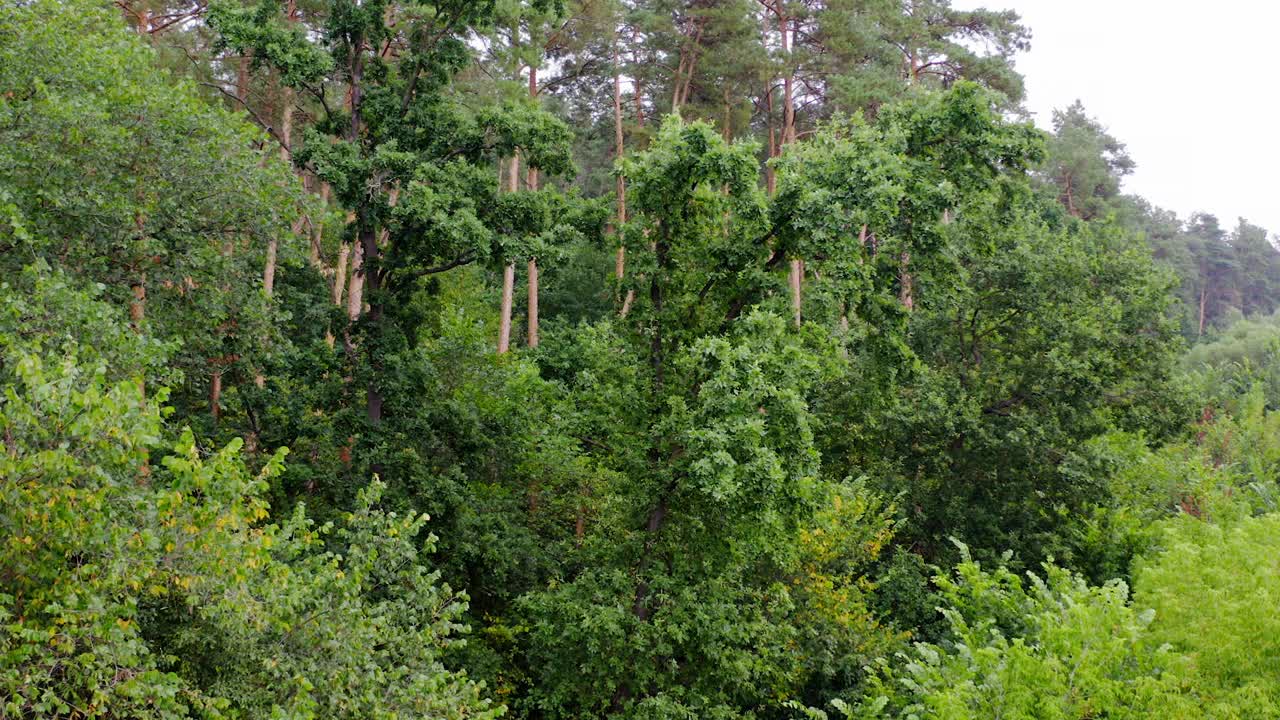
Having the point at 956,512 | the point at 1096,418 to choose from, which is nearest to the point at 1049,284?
the point at 1096,418

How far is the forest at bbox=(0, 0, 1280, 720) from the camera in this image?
780 cm

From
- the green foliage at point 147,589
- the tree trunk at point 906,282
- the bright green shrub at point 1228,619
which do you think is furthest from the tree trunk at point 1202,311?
the green foliage at point 147,589

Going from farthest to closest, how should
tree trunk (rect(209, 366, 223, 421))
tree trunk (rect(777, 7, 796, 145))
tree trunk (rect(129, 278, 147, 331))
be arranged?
1. tree trunk (rect(777, 7, 796, 145))
2. tree trunk (rect(209, 366, 223, 421))
3. tree trunk (rect(129, 278, 147, 331))

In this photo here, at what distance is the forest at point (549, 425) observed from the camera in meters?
7.80

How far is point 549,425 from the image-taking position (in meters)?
17.8

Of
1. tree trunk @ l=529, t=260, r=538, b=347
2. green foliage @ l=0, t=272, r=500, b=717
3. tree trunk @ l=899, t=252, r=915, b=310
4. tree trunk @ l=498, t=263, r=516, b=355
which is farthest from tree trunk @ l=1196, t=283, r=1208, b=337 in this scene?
green foliage @ l=0, t=272, r=500, b=717

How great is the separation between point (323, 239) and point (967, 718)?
2723 centimetres

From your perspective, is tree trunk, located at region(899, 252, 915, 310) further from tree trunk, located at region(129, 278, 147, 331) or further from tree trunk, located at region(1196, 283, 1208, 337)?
tree trunk, located at region(1196, 283, 1208, 337)

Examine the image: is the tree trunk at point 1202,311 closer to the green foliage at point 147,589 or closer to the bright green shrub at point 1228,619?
the bright green shrub at point 1228,619

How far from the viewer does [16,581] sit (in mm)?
6863

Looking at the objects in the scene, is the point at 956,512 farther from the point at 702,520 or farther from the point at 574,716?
the point at 574,716

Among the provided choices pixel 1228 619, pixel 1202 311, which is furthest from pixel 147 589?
pixel 1202 311

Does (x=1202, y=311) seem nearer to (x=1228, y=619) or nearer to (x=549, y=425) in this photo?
(x=549, y=425)

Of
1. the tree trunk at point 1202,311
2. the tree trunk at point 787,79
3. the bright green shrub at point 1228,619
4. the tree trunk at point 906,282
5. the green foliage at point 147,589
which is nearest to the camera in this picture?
the green foliage at point 147,589
